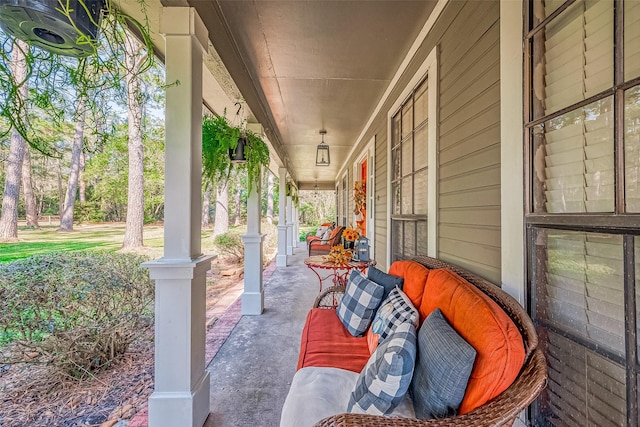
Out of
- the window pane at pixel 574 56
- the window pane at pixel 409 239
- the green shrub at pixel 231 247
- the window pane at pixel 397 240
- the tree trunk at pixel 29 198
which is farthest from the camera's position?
the green shrub at pixel 231 247

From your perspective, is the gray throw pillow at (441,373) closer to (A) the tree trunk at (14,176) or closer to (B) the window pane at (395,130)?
(A) the tree trunk at (14,176)

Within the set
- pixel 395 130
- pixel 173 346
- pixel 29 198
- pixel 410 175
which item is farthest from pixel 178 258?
pixel 29 198

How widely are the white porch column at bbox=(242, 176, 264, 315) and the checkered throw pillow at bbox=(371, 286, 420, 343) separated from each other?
2.20 meters

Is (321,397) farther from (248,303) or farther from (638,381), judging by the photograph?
(248,303)

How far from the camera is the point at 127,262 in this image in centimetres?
266

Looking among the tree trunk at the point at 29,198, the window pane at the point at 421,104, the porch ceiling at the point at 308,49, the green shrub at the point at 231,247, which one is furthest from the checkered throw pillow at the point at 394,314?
the green shrub at the point at 231,247

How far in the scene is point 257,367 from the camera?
2.41 m

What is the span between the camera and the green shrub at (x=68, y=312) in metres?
1.92

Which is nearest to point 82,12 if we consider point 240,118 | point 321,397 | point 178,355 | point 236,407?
point 178,355

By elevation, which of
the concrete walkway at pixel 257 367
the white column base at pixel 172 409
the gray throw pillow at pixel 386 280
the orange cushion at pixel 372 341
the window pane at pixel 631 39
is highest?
the window pane at pixel 631 39

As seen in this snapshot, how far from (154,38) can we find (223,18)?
529 mm

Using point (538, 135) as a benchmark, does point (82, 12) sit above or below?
above

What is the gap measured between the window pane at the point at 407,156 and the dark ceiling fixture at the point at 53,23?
7.95 feet

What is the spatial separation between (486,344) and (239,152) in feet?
8.07
